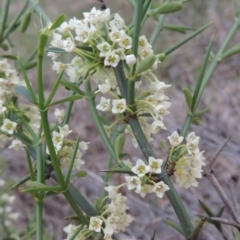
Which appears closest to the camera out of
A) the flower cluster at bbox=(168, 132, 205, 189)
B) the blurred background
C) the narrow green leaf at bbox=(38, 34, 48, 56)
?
the narrow green leaf at bbox=(38, 34, 48, 56)

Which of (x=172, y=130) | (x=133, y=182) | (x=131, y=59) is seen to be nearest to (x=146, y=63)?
(x=131, y=59)

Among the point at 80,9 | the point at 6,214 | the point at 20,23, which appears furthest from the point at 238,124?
the point at 80,9

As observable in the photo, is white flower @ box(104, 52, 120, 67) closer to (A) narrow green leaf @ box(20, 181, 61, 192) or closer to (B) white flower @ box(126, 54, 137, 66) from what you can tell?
(B) white flower @ box(126, 54, 137, 66)

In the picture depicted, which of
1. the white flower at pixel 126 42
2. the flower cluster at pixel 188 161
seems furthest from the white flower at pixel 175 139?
the white flower at pixel 126 42

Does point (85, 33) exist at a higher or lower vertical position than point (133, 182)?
higher

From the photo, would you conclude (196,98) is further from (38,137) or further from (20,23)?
(20,23)

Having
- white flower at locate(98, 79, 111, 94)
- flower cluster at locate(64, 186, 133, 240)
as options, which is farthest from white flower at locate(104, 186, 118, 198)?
white flower at locate(98, 79, 111, 94)

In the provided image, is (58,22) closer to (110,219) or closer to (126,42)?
(126,42)

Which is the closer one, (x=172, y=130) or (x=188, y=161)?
(x=188, y=161)
